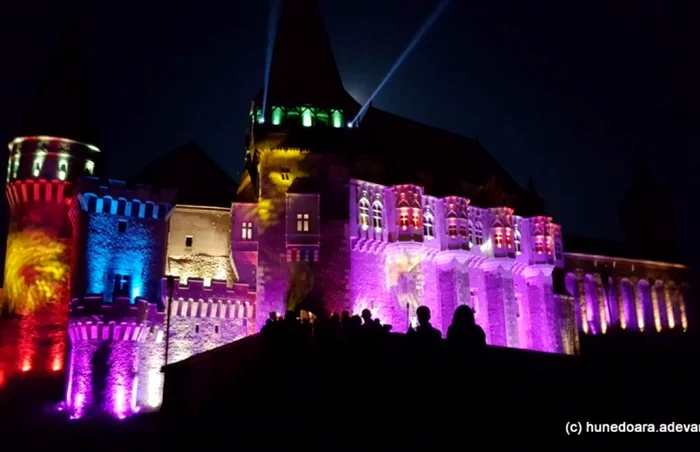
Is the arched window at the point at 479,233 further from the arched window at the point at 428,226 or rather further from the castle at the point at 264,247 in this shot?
the arched window at the point at 428,226

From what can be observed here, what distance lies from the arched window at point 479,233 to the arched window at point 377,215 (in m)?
8.21

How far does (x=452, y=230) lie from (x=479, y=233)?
371 centimetres

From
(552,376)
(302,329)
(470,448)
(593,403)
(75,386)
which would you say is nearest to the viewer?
(470,448)

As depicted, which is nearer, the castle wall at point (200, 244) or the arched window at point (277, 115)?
the castle wall at point (200, 244)

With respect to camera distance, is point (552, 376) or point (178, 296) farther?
point (178, 296)

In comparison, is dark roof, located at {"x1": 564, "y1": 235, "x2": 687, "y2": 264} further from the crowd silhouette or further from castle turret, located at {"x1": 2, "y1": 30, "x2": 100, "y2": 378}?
the crowd silhouette

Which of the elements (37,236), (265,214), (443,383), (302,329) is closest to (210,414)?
(302,329)

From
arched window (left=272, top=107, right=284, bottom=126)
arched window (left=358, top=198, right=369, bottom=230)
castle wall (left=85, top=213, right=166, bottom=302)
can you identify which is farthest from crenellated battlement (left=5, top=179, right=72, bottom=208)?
arched window (left=358, top=198, right=369, bottom=230)

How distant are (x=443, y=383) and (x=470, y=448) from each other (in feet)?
6.10

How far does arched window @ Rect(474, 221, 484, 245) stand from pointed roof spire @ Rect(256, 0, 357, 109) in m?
11.8

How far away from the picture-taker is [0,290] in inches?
1539

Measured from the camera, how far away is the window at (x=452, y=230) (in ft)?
143

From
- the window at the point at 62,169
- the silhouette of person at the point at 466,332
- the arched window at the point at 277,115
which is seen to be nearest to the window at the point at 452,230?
the arched window at the point at 277,115

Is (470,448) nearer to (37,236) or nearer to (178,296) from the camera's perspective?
(178,296)
